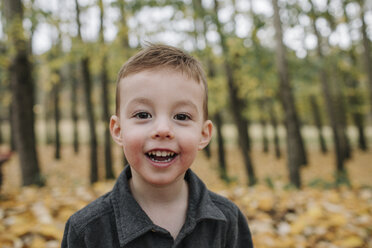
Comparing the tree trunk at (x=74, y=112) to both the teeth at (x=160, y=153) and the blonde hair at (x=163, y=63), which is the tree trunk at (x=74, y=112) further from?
the teeth at (x=160, y=153)

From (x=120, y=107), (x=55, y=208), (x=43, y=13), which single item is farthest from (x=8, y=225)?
(x=43, y=13)

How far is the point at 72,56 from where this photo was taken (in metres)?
7.34

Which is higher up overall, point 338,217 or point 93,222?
point 93,222

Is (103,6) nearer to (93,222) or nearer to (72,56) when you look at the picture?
(72,56)

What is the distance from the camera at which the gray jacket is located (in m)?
1.21

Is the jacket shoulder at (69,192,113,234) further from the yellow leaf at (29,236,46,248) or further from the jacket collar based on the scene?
the yellow leaf at (29,236,46,248)

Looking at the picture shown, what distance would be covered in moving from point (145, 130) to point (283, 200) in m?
3.80

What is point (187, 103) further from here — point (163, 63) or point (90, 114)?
point (90, 114)

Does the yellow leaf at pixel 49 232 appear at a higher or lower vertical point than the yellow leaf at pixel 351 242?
higher

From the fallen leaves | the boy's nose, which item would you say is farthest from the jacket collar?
the fallen leaves

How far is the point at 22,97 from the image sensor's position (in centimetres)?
549

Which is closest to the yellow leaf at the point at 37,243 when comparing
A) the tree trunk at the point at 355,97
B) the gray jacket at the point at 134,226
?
the gray jacket at the point at 134,226

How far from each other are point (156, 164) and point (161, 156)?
0.14 ft

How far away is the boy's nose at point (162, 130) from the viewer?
114cm
